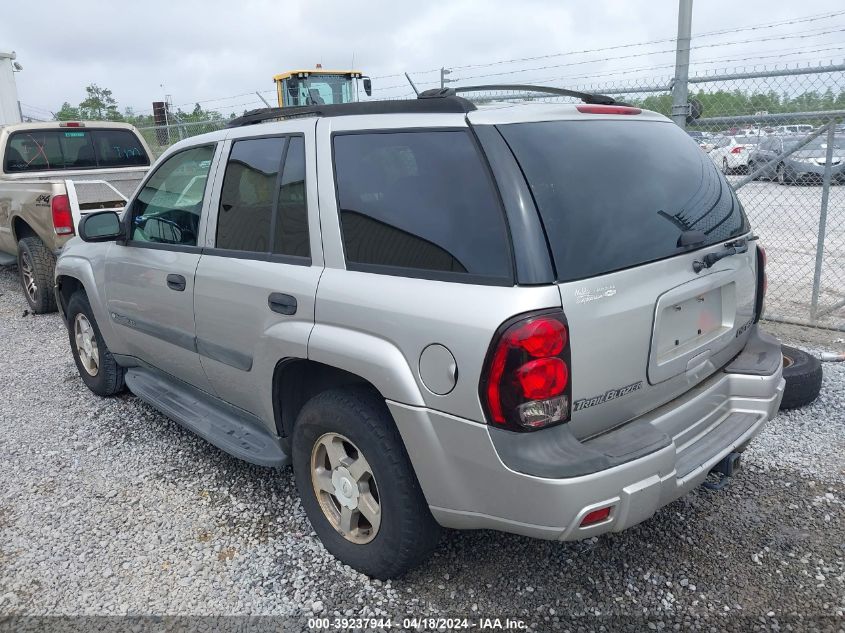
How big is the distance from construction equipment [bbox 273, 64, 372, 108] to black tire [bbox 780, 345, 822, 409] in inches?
511

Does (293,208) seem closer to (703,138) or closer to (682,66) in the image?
(682,66)

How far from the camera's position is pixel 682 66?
5.67 meters

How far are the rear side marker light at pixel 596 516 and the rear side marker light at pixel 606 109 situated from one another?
147 centimetres

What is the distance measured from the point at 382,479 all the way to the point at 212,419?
1.40 m

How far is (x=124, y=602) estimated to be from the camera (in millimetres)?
2697

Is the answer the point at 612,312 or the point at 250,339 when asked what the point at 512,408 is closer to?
the point at 612,312

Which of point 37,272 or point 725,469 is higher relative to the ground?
point 37,272

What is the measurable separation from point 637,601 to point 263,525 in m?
1.71

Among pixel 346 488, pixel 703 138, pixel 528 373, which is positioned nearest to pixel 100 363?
pixel 346 488

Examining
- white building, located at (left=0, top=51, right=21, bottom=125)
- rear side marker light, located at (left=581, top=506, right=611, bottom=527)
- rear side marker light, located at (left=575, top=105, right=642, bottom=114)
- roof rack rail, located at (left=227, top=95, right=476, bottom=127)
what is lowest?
rear side marker light, located at (left=581, top=506, right=611, bottom=527)

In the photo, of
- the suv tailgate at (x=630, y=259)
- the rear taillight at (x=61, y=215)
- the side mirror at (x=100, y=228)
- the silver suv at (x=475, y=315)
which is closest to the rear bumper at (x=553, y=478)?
the silver suv at (x=475, y=315)

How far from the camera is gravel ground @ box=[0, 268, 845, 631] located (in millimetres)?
2578

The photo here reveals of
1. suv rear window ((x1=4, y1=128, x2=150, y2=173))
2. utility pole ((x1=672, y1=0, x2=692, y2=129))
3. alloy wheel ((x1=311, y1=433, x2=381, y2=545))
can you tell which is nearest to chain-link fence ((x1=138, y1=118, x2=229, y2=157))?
suv rear window ((x1=4, y1=128, x2=150, y2=173))

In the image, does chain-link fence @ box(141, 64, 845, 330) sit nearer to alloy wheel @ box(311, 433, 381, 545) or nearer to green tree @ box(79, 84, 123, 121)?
alloy wheel @ box(311, 433, 381, 545)
